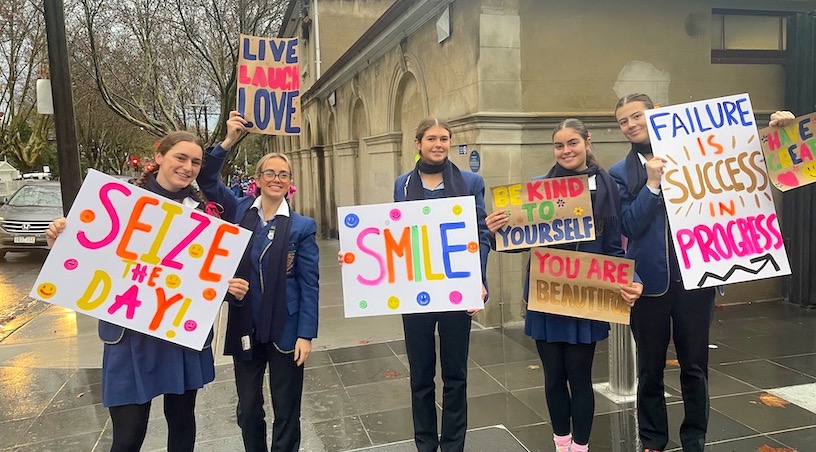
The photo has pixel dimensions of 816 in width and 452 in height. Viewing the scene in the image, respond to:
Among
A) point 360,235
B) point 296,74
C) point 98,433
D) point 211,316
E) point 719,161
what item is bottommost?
point 98,433

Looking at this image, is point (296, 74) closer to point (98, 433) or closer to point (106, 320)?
point (106, 320)

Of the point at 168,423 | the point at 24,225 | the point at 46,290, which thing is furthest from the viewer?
the point at 24,225

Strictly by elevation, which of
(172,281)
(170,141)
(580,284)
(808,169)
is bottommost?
(580,284)

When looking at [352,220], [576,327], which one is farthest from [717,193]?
[352,220]

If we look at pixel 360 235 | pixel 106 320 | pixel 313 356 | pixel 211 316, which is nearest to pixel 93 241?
pixel 106 320

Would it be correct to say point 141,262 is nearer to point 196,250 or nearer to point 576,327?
point 196,250

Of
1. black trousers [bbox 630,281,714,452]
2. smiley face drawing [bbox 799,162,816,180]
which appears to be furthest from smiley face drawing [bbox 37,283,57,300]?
smiley face drawing [bbox 799,162,816,180]

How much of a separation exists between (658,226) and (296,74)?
2352mm

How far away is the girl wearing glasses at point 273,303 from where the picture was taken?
3.00 m

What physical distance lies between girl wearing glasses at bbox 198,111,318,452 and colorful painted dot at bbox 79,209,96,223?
1.96 feet

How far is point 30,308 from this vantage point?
30.7 ft

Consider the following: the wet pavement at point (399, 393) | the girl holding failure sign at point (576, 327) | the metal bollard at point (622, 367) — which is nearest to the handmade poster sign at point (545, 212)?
the girl holding failure sign at point (576, 327)

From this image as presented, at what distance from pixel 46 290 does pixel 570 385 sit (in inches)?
103

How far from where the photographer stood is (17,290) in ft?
35.2
